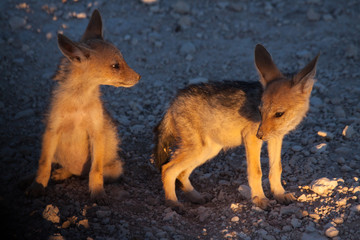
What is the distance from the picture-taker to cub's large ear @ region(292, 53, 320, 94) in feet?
14.9

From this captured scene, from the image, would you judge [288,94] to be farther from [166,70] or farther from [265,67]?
[166,70]

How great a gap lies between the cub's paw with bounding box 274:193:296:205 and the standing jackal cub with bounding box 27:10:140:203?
2.25 metres

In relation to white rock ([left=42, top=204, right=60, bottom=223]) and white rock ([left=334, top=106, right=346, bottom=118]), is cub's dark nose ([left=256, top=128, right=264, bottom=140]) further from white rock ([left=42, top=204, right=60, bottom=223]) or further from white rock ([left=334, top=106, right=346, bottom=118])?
white rock ([left=334, top=106, right=346, bottom=118])

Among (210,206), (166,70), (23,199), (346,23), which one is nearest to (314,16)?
(346,23)

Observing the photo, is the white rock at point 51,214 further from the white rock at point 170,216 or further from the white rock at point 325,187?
the white rock at point 325,187

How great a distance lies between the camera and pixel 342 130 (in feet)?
21.5

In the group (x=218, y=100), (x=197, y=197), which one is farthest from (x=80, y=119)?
(x=197, y=197)

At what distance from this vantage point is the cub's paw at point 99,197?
517 centimetres

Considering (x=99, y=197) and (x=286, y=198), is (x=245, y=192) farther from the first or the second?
(x=99, y=197)

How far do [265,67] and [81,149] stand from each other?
8.57 ft

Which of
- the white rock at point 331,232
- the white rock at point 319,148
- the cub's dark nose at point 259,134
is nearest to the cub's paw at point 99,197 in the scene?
the cub's dark nose at point 259,134

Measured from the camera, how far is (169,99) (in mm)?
7875

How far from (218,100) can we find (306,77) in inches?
46.2

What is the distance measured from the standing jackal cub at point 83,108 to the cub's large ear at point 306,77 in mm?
1970
